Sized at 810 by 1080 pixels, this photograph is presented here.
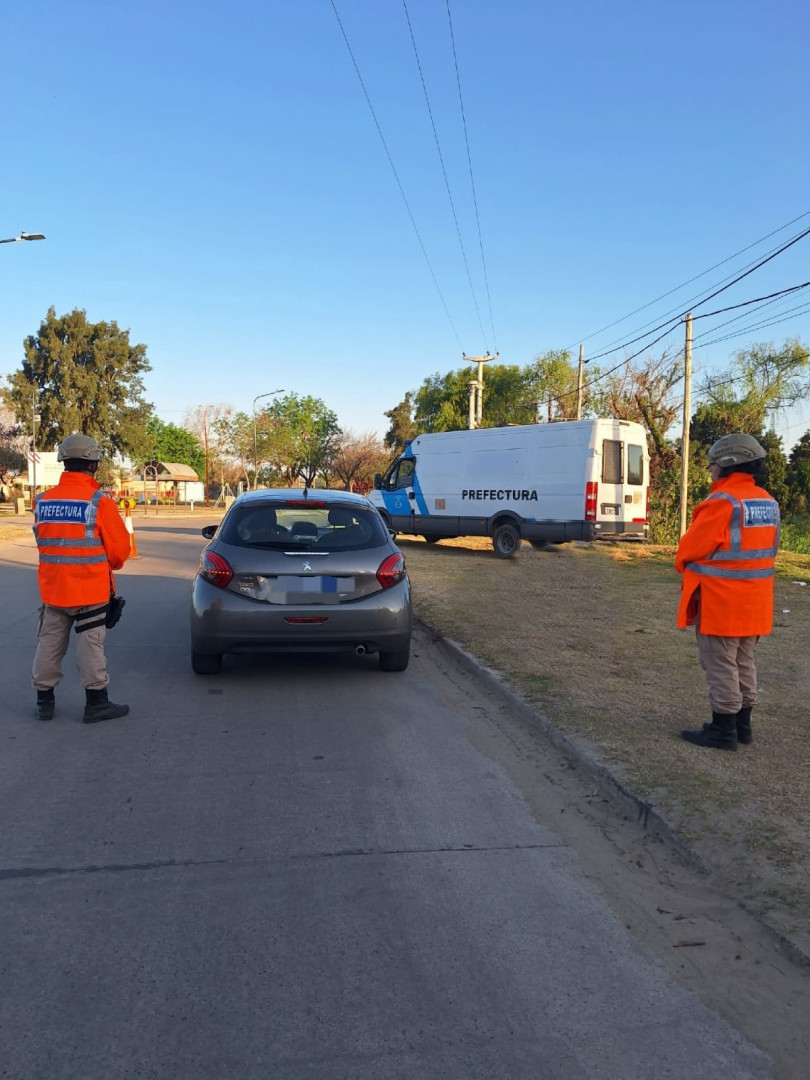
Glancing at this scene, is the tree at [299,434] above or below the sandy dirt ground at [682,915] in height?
above

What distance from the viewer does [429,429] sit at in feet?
189

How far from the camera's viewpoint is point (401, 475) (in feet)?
70.8

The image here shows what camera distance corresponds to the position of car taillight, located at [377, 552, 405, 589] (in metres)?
6.91

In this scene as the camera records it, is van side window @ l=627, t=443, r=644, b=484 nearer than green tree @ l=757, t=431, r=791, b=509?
Yes

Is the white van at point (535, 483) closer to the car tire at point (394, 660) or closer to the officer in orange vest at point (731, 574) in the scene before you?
the car tire at point (394, 660)

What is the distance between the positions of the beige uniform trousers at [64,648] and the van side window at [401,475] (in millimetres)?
15689

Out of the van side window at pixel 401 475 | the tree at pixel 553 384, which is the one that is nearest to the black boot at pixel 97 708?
the van side window at pixel 401 475

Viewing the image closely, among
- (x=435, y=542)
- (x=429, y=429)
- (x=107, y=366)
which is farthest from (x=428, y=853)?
(x=107, y=366)

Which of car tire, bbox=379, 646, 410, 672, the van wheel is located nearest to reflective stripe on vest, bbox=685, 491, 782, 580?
car tire, bbox=379, 646, 410, 672

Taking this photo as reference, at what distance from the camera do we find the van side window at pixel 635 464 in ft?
58.1

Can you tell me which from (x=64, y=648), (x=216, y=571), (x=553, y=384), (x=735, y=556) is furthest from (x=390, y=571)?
(x=553, y=384)

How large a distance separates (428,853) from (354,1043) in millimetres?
1360

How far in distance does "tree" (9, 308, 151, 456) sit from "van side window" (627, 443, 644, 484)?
50605 millimetres

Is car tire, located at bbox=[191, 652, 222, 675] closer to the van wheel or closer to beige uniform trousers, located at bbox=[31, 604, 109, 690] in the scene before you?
beige uniform trousers, located at bbox=[31, 604, 109, 690]
